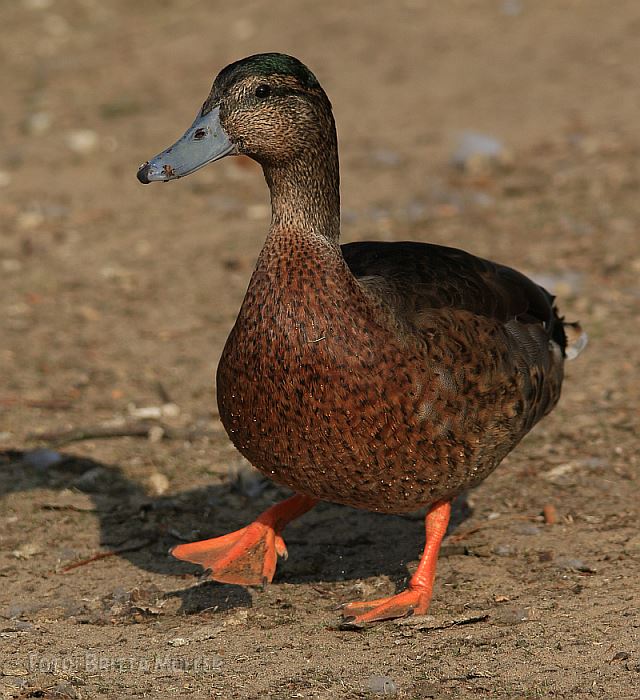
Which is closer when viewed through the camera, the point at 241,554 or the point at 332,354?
the point at 332,354

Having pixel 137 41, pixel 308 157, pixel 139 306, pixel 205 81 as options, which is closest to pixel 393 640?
pixel 308 157

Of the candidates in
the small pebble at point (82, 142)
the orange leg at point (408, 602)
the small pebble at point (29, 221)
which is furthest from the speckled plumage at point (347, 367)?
the small pebble at point (82, 142)

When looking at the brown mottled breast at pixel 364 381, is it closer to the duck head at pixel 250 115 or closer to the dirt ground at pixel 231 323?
the duck head at pixel 250 115

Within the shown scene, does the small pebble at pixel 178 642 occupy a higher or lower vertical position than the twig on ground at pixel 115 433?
lower

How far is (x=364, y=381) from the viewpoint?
147 inches

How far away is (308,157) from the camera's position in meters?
3.91

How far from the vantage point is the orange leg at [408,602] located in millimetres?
4027

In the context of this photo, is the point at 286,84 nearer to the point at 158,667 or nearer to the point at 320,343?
the point at 320,343

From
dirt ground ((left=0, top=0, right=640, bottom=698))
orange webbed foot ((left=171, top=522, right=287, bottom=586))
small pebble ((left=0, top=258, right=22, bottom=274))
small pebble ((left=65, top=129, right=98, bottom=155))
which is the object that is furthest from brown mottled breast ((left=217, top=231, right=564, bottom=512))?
small pebble ((left=65, top=129, right=98, bottom=155))

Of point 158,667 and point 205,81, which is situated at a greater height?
point 205,81

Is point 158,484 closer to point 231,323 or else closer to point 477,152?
point 231,323

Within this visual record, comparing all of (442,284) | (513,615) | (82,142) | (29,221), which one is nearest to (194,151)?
(442,284)

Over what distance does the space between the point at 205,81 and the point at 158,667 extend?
24.4 ft

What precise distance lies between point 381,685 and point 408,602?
0.50 meters
